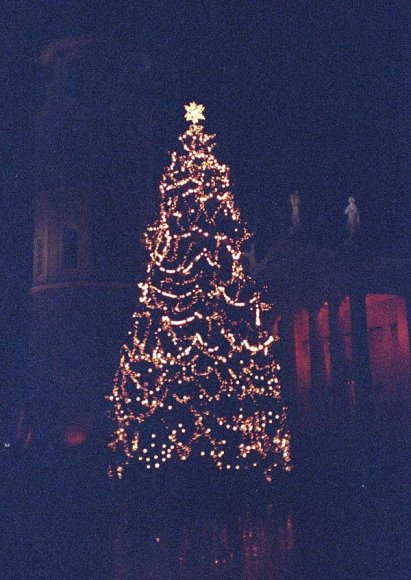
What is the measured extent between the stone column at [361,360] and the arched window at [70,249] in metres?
13.0

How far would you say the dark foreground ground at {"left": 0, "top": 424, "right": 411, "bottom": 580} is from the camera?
9859 mm

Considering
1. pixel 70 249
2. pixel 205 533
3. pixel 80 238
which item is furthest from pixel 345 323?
pixel 205 533

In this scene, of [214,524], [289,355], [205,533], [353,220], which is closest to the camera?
[205,533]

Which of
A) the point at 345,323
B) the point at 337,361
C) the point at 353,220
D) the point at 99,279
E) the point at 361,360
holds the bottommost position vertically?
the point at 361,360

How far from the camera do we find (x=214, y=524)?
12.9 metres

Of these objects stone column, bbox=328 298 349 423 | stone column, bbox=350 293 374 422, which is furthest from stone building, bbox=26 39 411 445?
stone column, bbox=350 293 374 422

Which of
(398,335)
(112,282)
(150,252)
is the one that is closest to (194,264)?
(150,252)

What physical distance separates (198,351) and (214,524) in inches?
134

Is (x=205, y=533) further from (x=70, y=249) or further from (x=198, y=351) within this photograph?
(x=70, y=249)

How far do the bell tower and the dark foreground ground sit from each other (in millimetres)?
9212

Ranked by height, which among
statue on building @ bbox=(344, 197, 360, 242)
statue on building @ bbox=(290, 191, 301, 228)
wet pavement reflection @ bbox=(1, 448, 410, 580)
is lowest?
wet pavement reflection @ bbox=(1, 448, 410, 580)

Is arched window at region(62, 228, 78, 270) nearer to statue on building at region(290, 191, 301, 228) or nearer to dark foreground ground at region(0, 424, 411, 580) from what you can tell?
statue on building at region(290, 191, 301, 228)

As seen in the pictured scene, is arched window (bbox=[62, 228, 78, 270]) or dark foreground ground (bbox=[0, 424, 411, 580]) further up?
arched window (bbox=[62, 228, 78, 270])

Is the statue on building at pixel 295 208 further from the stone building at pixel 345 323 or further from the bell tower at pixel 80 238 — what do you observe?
the bell tower at pixel 80 238
